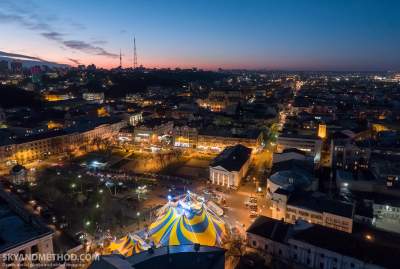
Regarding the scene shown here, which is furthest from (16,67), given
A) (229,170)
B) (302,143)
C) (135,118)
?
(229,170)

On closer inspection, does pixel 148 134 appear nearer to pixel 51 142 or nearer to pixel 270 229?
pixel 51 142

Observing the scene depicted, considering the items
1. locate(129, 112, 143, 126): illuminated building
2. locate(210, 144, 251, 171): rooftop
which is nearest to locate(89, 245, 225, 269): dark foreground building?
locate(210, 144, 251, 171): rooftop

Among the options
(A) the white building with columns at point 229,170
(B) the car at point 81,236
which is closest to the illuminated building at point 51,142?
(B) the car at point 81,236

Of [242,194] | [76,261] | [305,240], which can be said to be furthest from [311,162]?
[76,261]

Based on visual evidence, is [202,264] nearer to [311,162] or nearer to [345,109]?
[311,162]

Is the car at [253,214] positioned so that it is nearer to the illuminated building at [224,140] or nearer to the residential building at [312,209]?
the residential building at [312,209]

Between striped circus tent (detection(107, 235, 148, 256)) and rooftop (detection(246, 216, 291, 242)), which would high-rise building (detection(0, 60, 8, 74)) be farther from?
rooftop (detection(246, 216, 291, 242))
